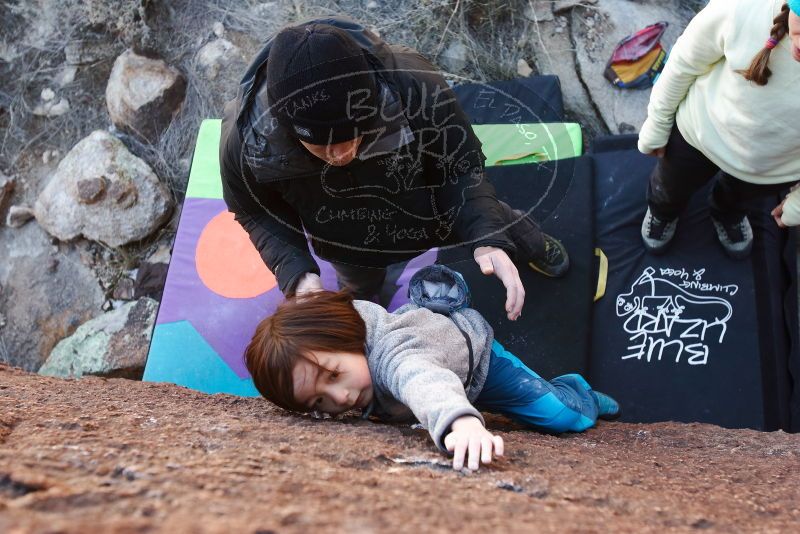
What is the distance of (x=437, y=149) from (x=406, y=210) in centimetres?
23

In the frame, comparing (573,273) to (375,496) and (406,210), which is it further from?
(375,496)

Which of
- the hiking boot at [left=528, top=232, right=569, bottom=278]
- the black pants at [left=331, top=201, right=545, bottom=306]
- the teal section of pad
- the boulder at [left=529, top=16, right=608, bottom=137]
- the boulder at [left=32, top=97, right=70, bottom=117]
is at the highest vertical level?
the boulder at [left=32, top=97, right=70, bottom=117]

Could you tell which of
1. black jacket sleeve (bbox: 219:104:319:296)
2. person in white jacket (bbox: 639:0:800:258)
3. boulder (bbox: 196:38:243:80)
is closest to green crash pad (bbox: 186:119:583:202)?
person in white jacket (bbox: 639:0:800:258)

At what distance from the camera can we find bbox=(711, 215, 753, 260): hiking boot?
2.40 m

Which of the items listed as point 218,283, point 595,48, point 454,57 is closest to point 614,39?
point 595,48

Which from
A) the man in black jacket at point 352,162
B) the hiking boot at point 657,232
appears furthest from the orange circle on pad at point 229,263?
the hiking boot at point 657,232

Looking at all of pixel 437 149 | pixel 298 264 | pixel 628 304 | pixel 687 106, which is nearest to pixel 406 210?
pixel 437 149

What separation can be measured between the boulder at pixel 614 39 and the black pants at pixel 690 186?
733mm

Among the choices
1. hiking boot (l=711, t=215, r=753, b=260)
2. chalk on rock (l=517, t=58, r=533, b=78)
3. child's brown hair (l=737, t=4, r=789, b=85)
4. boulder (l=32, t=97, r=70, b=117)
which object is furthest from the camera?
boulder (l=32, t=97, r=70, b=117)

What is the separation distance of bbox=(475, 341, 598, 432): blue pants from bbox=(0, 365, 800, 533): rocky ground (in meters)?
0.08

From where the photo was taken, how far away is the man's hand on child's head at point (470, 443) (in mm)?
1156

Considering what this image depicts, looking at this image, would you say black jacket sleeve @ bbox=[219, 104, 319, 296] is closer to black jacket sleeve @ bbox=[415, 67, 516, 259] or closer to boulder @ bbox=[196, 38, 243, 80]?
black jacket sleeve @ bbox=[415, 67, 516, 259]

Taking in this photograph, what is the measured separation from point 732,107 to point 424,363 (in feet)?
3.37

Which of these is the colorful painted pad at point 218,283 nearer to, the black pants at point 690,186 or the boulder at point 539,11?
the black pants at point 690,186
